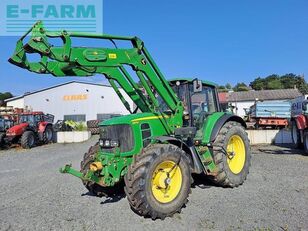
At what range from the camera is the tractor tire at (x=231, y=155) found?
22.7 ft

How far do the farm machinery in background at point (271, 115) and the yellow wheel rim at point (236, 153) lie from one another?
45.2 feet

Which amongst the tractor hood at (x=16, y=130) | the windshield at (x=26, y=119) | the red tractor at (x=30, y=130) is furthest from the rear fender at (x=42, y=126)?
the tractor hood at (x=16, y=130)

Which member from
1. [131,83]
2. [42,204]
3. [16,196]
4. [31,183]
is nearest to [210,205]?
[131,83]

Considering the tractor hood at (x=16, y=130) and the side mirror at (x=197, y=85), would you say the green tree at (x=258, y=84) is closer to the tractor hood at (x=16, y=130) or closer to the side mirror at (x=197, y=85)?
the tractor hood at (x=16, y=130)

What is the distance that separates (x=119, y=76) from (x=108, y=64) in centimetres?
42

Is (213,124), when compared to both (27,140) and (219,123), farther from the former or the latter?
(27,140)

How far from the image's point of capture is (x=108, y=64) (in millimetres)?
5828

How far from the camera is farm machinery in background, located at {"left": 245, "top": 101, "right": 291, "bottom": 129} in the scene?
20781mm

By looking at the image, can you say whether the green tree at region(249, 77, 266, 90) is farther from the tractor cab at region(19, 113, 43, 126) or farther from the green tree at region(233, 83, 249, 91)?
the tractor cab at region(19, 113, 43, 126)

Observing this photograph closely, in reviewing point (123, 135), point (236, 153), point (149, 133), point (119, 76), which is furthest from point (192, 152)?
point (119, 76)

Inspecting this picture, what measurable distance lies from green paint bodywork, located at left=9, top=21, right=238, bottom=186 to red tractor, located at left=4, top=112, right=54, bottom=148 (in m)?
14.8

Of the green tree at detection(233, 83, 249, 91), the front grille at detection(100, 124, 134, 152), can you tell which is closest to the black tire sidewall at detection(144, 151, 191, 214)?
the front grille at detection(100, 124, 134, 152)

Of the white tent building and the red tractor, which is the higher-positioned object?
the white tent building

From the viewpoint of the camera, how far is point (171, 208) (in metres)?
5.41
